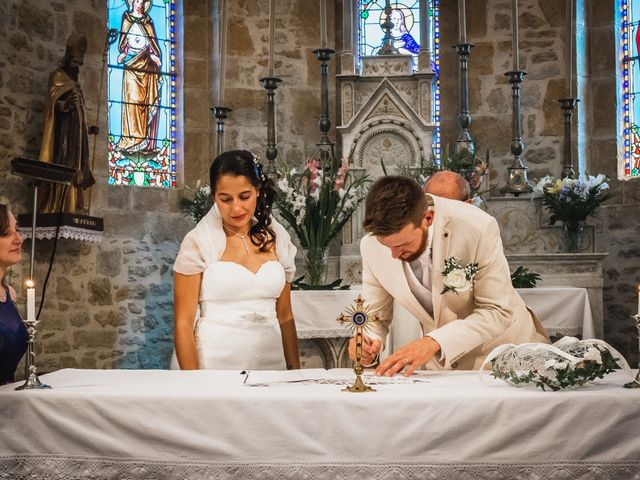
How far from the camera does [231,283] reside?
4355mm

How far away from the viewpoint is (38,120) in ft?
29.7

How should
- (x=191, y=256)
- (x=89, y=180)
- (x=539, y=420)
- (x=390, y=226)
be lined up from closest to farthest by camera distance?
(x=539, y=420) → (x=390, y=226) → (x=191, y=256) → (x=89, y=180)

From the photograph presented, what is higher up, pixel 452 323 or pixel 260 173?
pixel 260 173

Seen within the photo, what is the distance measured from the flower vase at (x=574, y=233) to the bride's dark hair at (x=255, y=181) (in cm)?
407

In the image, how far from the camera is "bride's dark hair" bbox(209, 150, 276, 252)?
14.2 feet

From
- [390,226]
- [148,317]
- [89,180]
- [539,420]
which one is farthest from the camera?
[148,317]

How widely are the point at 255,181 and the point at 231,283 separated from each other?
488 mm

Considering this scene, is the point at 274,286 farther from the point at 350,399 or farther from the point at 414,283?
the point at 350,399

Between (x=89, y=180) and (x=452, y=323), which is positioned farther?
(x=89, y=180)

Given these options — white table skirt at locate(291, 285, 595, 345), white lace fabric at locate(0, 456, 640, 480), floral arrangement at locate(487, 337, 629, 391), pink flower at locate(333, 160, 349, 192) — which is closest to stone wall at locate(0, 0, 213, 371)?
pink flower at locate(333, 160, 349, 192)

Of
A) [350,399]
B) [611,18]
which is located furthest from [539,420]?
[611,18]

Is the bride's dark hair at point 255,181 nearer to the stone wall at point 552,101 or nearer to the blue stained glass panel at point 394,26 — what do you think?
the stone wall at point 552,101

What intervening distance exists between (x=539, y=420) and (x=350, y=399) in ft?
1.89

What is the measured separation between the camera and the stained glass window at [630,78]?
1007cm
